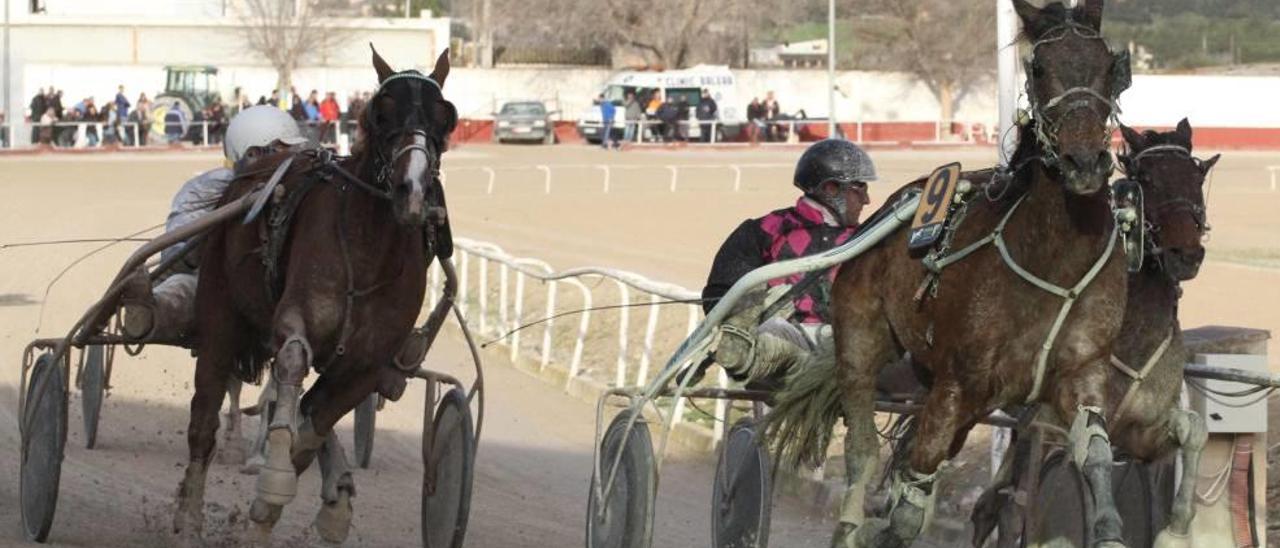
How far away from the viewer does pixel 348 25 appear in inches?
2477

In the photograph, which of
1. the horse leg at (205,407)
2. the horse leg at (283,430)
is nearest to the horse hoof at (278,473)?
the horse leg at (283,430)

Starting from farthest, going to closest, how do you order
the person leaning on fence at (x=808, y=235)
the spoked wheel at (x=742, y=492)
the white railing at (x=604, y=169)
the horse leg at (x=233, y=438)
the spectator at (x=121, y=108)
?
the spectator at (x=121, y=108) < the white railing at (x=604, y=169) < the horse leg at (x=233, y=438) < the person leaning on fence at (x=808, y=235) < the spoked wheel at (x=742, y=492)

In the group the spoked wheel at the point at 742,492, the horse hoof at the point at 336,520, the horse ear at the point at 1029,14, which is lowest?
the horse hoof at the point at 336,520

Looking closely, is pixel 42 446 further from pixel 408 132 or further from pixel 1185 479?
pixel 1185 479

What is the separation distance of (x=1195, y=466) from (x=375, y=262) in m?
3.06

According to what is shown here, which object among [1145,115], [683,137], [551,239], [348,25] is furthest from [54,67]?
[551,239]

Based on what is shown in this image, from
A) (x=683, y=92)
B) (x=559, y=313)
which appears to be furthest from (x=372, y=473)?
(x=683, y=92)

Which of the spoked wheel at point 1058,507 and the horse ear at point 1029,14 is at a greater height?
the horse ear at point 1029,14

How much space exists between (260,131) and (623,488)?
10.3 ft

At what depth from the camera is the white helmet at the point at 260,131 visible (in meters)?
9.66

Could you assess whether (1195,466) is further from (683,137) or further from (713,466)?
(683,137)

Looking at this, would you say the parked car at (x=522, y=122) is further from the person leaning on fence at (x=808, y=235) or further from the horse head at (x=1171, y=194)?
the horse head at (x=1171, y=194)

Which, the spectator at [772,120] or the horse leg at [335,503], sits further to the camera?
the spectator at [772,120]

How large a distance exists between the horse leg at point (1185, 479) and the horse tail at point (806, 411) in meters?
1.22
